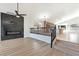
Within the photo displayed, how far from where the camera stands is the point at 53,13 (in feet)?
19.8

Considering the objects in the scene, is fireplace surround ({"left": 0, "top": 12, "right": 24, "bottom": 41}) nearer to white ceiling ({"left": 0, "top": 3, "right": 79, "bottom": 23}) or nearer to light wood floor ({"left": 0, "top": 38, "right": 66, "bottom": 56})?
white ceiling ({"left": 0, "top": 3, "right": 79, "bottom": 23})

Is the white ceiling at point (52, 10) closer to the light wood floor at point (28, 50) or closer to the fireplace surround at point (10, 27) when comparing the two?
the fireplace surround at point (10, 27)

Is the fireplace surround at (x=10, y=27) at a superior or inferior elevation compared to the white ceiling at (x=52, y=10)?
inferior

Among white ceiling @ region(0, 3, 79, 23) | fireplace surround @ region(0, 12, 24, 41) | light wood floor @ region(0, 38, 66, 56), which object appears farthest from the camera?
fireplace surround @ region(0, 12, 24, 41)

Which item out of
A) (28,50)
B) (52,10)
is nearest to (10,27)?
(52,10)

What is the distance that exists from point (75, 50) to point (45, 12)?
3621 millimetres

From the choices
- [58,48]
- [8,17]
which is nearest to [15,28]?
[8,17]

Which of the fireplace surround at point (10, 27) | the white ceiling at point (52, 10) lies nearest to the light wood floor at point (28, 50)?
the white ceiling at point (52, 10)

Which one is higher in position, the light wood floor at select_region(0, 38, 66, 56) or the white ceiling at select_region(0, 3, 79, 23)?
the white ceiling at select_region(0, 3, 79, 23)

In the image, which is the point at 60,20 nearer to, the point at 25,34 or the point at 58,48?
the point at 58,48

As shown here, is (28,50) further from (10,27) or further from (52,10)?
(10,27)

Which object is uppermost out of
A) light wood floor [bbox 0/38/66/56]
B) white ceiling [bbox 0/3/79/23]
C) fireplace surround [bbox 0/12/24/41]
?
white ceiling [bbox 0/3/79/23]

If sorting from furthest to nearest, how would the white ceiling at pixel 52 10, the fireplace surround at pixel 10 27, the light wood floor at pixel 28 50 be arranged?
the fireplace surround at pixel 10 27 < the white ceiling at pixel 52 10 < the light wood floor at pixel 28 50

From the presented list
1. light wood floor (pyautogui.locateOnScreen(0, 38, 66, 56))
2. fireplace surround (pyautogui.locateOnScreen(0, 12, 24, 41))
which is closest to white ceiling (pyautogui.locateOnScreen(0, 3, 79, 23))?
fireplace surround (pyautogui.locateOnScreen(0, 12, 24, 41))
